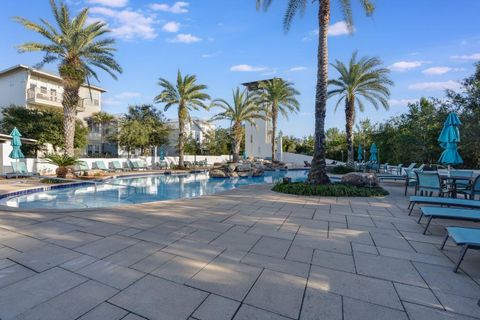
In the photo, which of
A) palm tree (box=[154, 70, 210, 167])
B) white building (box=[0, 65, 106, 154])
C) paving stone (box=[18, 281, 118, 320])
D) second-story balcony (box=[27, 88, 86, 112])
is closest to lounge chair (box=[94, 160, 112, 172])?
palm tree (box=[154, 70, 210, 167])

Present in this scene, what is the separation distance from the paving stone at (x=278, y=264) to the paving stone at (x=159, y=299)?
848mm

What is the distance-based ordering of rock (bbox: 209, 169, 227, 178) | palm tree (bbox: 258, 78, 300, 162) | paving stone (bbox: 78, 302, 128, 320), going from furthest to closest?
palm tree (bbox: 258, 78, 300, 162), rock (bbox: 209, 169, 227, 178), paving stone (bbox: 78, 302, 128, 320)

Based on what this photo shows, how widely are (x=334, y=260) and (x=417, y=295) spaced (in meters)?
0.89

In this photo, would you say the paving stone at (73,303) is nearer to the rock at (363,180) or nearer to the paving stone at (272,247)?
the paving stone at (272,247)

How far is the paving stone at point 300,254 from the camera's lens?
3109 millimetres

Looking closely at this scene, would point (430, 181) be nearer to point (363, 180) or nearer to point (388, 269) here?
point (363, 180)

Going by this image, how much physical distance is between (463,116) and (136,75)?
1861cm

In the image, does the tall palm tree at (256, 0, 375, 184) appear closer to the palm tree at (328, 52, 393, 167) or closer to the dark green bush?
the palm tree at (328, 52, 393, 167)

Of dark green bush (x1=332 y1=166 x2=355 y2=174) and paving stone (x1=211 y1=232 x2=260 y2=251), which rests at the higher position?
dark green bush (x1=332 y1=166 x2=355 y2=174)

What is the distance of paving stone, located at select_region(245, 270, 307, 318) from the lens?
213 centimetres

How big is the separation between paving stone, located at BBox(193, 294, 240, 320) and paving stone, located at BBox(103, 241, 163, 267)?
1238mm

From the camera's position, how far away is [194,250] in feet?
11.1

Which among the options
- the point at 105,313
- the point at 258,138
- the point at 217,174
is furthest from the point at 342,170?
the point at 258,138

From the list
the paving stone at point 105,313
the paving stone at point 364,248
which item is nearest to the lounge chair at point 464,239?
the paving stone at point 364,248
